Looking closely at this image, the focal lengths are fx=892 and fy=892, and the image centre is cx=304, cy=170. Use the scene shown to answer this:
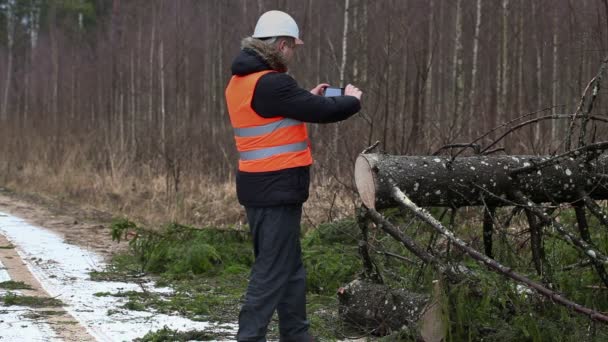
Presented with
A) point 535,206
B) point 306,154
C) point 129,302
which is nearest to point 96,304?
point 129,302

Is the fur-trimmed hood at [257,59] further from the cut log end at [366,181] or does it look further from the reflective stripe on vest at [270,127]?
the cut log end at [366,181]

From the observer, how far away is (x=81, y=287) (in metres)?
7.46

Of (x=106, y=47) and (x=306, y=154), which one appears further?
(x=106, y=47)

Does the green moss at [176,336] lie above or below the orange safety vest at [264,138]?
below

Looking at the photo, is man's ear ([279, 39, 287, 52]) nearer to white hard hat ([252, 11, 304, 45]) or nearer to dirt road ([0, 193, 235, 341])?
white hard hat ([252, 11, 304, 45])

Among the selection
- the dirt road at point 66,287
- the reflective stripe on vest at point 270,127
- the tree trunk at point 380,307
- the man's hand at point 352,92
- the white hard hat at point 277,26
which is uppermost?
the white hard hat at point 277,26

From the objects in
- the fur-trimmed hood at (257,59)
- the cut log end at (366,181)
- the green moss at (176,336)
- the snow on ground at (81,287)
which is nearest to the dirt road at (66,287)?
the snow on ground at (81,287)

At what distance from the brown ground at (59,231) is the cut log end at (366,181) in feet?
6.35

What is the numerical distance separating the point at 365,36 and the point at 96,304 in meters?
11.1

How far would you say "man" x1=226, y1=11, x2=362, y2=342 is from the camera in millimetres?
4926

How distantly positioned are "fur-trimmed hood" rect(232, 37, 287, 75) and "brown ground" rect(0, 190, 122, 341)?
6.57 ft

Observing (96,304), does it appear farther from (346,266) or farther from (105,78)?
(105,78)

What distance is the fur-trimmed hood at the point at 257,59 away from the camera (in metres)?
4.99

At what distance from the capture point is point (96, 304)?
22.2ft
